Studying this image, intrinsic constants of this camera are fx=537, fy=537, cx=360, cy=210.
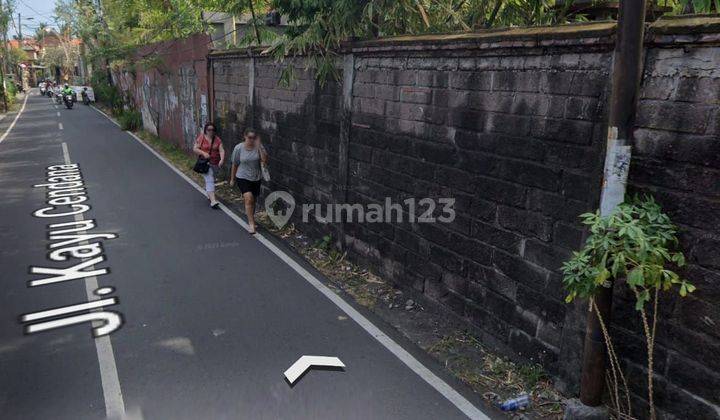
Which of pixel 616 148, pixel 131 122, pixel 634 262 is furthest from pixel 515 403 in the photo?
pixel 131 122

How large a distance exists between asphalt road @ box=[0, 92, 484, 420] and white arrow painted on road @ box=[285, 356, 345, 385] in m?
0.07

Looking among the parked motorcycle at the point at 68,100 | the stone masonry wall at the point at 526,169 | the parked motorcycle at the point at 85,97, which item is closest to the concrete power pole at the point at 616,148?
the stone masonry wall at the point at 526,169

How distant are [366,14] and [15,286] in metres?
5.64

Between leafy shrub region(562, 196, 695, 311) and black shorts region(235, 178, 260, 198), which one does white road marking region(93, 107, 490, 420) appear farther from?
leafy shrub region(562, 196, 695, 311)

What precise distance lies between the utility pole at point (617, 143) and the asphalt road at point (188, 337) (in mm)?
963

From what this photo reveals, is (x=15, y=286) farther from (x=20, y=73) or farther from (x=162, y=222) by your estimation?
(x=20, y=73)

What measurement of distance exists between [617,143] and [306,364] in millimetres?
3215

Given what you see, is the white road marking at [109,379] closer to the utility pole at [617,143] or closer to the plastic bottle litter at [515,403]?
the plastic bottle litter at [515,403]

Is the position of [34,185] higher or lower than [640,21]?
lower

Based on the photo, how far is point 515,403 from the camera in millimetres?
4355

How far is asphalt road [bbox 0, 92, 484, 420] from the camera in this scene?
4.37 meters

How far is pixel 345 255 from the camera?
25.8ft

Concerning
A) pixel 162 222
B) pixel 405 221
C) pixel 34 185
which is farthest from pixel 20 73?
pixel 405 221

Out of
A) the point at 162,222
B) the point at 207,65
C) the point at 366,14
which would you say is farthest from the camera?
the point at 207,65
